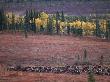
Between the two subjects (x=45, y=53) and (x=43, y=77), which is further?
(x=45, y=53)

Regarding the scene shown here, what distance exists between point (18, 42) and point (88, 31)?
4919 centimetres

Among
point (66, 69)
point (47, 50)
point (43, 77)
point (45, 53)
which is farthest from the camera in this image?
point (47, 50)

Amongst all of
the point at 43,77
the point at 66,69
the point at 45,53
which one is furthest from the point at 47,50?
the point at 43,77

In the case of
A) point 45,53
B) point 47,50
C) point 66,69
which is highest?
point 47,50

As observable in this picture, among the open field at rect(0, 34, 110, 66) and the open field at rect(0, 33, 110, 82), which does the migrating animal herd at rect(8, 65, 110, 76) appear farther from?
the open field at rect(0, 34, 110, 66)

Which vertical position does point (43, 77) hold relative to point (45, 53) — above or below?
below

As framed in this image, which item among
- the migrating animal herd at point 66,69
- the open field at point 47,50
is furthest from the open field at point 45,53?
the migrating animal herd at point 66,69

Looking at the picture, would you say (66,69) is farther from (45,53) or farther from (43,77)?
(45,53)

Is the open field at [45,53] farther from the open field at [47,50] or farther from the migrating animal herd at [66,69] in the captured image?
the migrating animal herd at [66,69]

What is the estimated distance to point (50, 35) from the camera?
143 meters

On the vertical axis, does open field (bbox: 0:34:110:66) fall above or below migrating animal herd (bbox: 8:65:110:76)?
above

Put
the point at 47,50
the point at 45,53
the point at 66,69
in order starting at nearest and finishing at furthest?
1. the point at 66,69
2. the point at 45,53
3. the point at 47,50

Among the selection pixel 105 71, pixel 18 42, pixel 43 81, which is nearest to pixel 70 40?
pixel 18 42

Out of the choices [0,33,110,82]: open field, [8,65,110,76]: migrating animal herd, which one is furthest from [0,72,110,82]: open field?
[8,65,110,76]: migrating animal herd
